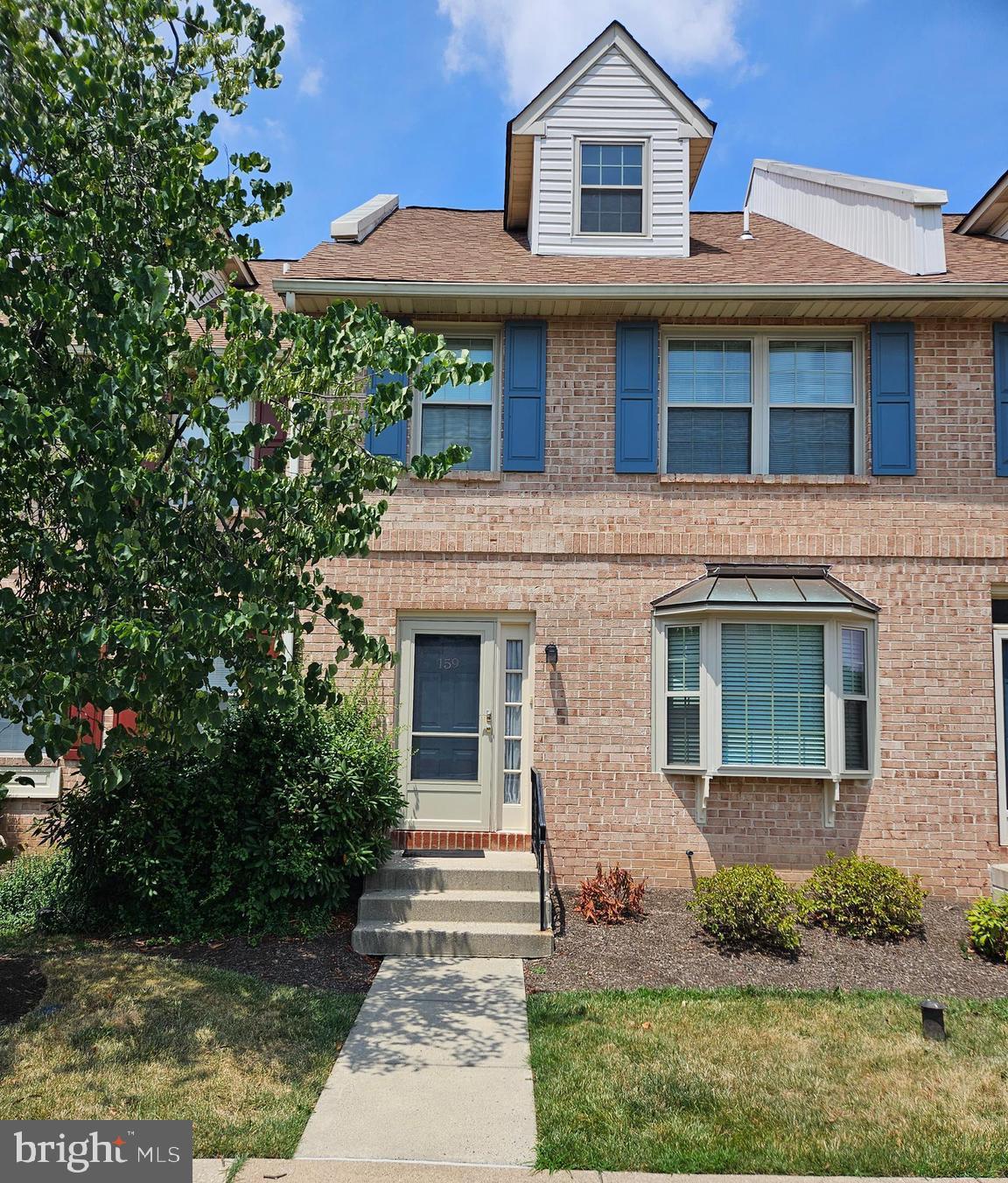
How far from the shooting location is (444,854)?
866 centimetres

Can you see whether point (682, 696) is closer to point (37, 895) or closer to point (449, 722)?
point (449, 722)

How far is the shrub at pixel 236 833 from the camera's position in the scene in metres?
7.41

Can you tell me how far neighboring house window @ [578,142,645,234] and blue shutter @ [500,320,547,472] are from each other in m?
1.76

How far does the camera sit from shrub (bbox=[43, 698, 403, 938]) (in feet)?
24.3

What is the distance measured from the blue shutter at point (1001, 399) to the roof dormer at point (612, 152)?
333cm

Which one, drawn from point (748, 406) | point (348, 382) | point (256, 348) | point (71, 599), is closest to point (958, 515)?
point (748, 406)

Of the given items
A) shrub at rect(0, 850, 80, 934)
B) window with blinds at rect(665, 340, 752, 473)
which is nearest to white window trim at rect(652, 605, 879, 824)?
window with blinds at rect(665, 340, 752, 473)

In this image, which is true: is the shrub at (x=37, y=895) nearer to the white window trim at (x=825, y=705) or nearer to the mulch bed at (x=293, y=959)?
the mulch bed at (x=293, y=959)

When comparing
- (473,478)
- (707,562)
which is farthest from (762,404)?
(473,478)

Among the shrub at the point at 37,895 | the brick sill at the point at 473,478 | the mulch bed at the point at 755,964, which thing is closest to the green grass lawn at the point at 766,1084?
the mulch bed at the point at 755,964

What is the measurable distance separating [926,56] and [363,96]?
14.5ft

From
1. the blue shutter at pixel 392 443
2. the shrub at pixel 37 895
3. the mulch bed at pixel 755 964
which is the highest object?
the blue shutter at pixel 392 443

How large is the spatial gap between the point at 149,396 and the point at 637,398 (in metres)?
5.70

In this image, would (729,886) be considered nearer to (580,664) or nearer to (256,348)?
(580,664)
